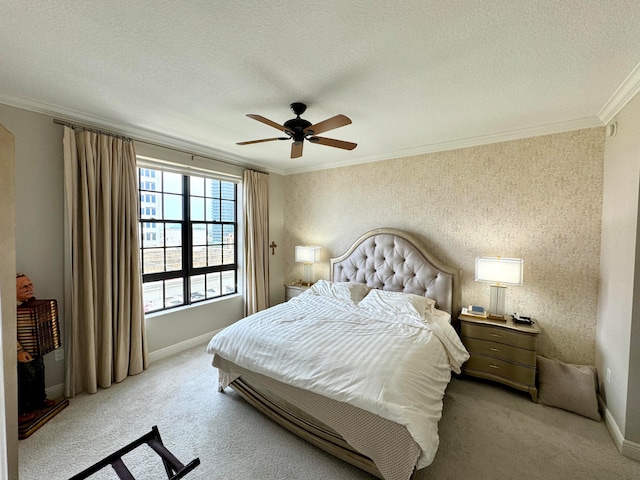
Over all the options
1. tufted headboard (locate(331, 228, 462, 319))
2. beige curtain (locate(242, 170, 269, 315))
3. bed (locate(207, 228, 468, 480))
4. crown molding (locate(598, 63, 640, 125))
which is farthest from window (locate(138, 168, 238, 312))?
crown molding (locate(598, 63, 640, 125))

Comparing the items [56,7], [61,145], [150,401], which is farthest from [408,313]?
[61,145]

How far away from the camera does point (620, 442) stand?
188 centimetres

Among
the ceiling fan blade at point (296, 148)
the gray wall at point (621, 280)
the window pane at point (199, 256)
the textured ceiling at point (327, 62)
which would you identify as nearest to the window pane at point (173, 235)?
the window pane at point (199, 256)

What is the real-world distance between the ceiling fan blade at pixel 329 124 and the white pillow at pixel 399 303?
199 cm

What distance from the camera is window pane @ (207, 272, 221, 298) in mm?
3885

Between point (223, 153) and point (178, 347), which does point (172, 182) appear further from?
point (178, 347)

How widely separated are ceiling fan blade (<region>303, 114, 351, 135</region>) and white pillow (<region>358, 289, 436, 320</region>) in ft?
6.53

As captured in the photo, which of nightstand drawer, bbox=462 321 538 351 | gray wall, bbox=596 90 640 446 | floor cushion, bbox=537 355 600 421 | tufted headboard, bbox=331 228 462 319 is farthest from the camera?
tufted headboard, bbox=331 228 462 319

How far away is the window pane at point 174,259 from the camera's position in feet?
11.1

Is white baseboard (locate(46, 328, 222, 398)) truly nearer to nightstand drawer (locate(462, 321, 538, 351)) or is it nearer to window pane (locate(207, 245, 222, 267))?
window pane (locate(207, 245, 222, 267))

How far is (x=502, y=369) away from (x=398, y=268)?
147 cm

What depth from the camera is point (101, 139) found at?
2.59 m

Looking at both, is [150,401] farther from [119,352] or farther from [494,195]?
[494,195]

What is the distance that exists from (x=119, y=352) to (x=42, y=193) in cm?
170
